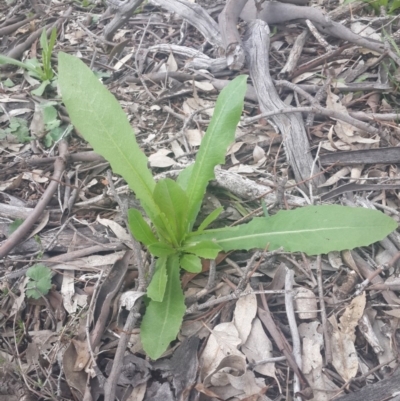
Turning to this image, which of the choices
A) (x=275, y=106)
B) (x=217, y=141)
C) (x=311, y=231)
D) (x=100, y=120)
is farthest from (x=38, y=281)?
(x=275, y=106)

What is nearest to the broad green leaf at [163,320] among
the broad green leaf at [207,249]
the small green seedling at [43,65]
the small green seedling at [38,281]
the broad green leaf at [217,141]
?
the broad green leaf at [207,249]

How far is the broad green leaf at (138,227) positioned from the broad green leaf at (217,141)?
0.16m

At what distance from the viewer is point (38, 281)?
1.14 meters

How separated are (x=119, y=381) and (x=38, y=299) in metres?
0.35

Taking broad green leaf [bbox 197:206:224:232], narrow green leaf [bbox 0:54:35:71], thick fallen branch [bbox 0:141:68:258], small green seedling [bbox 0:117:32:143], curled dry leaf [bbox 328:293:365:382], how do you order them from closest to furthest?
curled dry leaf [bbox 328:293:365:382] → broad green leaf [bbox 197:206:224:232] → thick fallen branch [bbox 0:141:68:258] → small green seedling [bbox 0:117:32:143] → narrow green leaf [bbox 0:54:35:71]

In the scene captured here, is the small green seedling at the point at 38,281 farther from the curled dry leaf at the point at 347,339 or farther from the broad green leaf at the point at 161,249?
the curled dry leaf at the point at 347,339

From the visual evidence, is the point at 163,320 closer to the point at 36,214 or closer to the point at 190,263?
the point at 190,263

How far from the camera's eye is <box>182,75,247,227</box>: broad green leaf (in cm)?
115

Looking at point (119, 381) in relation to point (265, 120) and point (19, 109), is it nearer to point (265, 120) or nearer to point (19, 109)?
point (265, 120)

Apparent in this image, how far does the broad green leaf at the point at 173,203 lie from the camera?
3.25 ft

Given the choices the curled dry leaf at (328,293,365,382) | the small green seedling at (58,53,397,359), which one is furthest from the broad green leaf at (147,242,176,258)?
the curled dry leaf at (328,293,365,382)

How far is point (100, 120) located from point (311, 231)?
2.13 feet

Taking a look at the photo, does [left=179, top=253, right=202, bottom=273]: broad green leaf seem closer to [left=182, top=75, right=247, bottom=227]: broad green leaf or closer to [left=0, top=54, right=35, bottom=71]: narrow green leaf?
[left=182, top=75, right=247, bottom=227]: broad green leaf

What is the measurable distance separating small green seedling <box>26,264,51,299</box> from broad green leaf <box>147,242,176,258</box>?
1.08 feet
